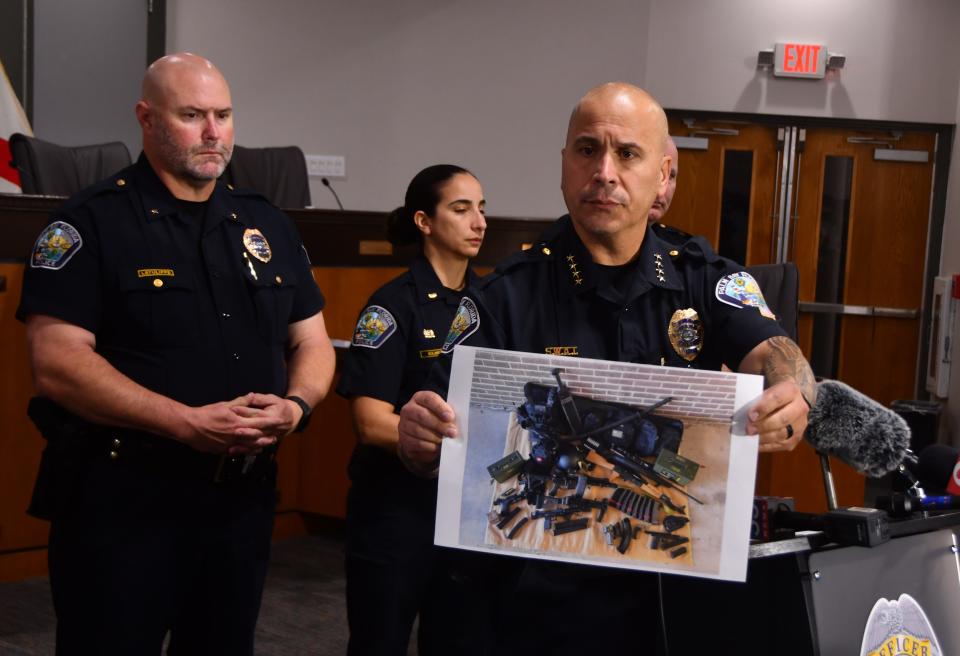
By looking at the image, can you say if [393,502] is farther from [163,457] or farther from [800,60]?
[800,60]

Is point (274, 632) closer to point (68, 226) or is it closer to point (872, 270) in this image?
point (68, 226)

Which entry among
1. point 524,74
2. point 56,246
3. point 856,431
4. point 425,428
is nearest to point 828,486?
point 856,431

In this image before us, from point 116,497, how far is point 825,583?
1.19 meters

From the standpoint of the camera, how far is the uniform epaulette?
1417 mm

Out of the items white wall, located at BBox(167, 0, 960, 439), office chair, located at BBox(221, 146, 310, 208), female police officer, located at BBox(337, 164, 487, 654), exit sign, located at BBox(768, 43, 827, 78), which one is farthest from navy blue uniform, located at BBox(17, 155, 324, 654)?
exit sign, located at BBox(768, 43, 827, 78)

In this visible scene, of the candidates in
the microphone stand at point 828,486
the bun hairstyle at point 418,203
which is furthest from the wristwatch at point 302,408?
the microphone stand at point 828,486

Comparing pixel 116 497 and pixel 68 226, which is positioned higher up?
pixel 68 226

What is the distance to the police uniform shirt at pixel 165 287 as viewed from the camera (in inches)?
73.7

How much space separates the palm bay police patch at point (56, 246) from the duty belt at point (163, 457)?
309mm

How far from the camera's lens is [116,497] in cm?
187

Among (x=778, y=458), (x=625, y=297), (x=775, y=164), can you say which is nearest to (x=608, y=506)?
(x=625, y=297)

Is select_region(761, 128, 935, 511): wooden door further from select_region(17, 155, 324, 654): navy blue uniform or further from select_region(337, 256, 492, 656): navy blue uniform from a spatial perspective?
select_region(17, 155, 324, 654): navy blue uniform

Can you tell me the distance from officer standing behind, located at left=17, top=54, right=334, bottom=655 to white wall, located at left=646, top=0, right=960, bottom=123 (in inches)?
222

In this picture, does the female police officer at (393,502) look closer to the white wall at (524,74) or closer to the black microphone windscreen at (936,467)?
the black microphone windscreen at (936,467)
